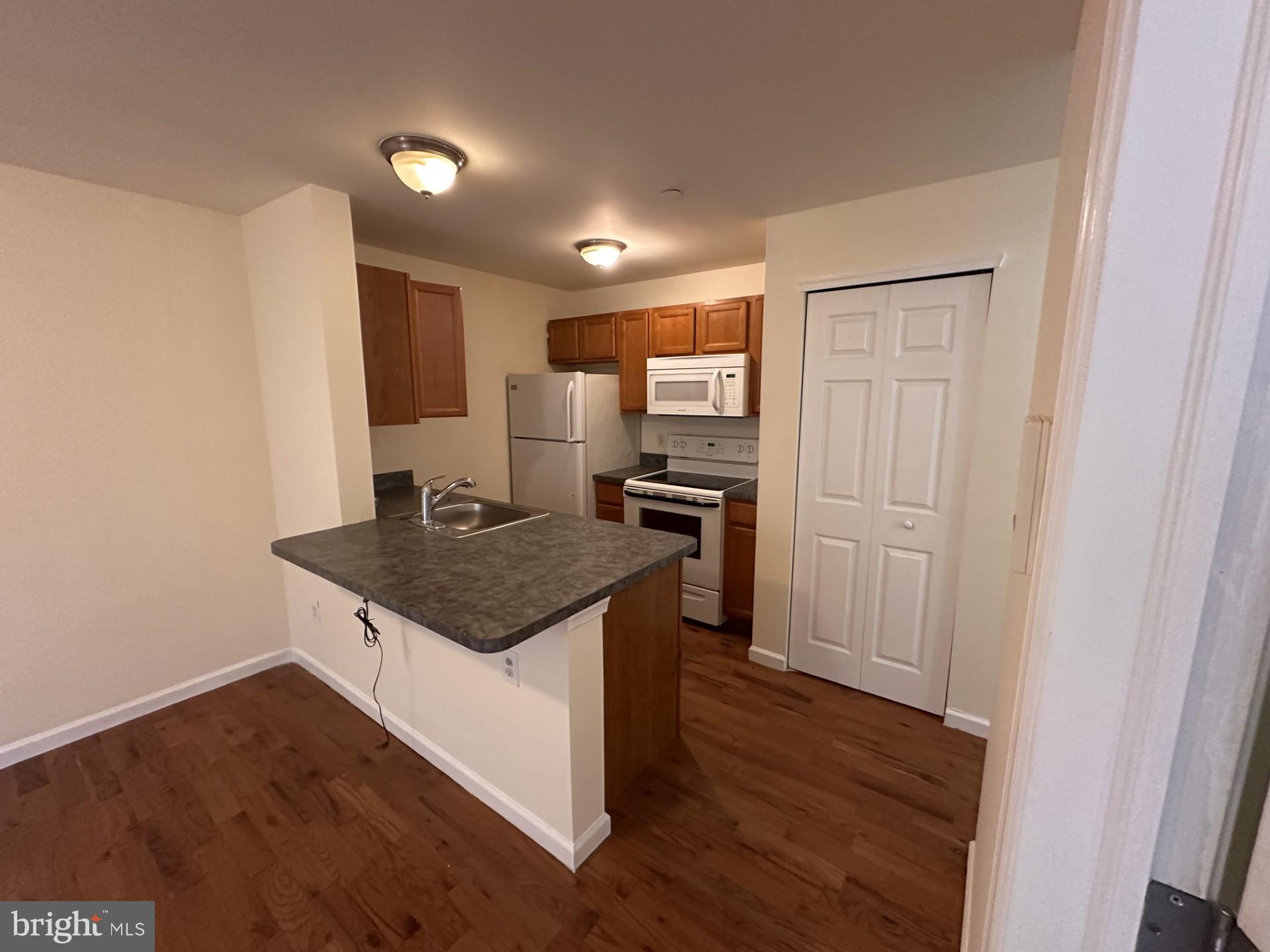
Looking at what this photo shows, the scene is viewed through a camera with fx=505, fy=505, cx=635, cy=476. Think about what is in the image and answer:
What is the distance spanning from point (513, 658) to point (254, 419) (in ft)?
6.87

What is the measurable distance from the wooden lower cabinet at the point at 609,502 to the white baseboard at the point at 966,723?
2.15 metres

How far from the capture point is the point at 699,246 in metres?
3.01

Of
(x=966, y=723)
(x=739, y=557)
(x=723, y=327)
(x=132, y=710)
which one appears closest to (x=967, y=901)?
(x=966, y=723)

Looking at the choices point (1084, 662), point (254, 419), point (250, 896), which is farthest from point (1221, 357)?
point (254, 419)

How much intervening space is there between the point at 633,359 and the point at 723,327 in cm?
76

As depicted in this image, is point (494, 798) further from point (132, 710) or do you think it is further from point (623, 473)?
point (623, 473)

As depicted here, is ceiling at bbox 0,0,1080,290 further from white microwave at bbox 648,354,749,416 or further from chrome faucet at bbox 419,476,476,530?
chrome faucet at bbox 419,476,476,530

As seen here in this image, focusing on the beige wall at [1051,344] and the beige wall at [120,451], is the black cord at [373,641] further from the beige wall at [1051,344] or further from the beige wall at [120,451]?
the beige wall at [1051,344]

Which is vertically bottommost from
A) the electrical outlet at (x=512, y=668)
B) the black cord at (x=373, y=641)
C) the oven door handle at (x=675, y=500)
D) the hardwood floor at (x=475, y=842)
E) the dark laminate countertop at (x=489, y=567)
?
the hardwood floor at (x=475, y=842)

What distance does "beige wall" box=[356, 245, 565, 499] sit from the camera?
3357mm

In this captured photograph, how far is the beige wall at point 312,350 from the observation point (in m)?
2.22

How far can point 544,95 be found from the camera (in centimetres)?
150

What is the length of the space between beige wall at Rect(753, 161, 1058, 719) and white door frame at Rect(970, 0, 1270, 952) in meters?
1.90

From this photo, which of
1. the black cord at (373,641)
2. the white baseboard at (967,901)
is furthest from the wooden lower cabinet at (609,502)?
the white baseboard at (967,901)
